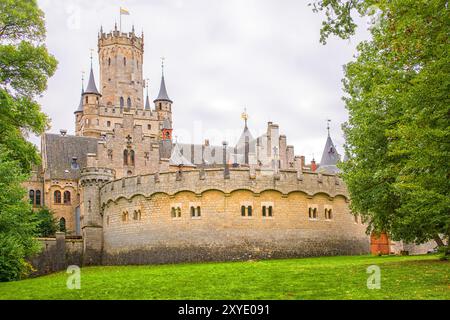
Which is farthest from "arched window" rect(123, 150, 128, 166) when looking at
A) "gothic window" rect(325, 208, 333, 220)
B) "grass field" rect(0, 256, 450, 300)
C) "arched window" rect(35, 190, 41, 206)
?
"grass field" rect(0, 256, 450, 300)

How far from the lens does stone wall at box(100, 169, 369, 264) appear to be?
43.7 meters

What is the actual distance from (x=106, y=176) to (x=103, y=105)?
36114mm

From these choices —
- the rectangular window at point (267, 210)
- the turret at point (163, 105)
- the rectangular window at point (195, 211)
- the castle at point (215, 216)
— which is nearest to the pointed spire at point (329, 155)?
the castle at point (215, 216)

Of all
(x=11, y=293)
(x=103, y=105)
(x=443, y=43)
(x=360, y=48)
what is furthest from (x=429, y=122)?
(x=103, y=105)

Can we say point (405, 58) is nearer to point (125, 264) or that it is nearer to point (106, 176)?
point (125, 264)

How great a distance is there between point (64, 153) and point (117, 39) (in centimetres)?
2762

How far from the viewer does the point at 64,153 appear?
6994 cm

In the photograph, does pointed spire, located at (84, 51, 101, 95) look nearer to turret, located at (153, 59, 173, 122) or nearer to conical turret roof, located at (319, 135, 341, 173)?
turret, located at (153, 59, 173, 122)

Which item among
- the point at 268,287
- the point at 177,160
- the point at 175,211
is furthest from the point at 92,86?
the point at 268,287

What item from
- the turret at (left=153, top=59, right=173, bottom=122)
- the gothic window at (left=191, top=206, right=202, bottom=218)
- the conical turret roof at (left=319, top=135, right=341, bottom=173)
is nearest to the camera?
the gothic window at (left=191, top=206, right=202, bottom=218)

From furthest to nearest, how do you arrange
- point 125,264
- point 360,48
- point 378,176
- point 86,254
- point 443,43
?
point 86,254
point 125,264
point 360,48
point 378,176
point 443,43

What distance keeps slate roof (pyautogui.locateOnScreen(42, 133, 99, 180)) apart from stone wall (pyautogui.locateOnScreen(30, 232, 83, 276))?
54.8ft

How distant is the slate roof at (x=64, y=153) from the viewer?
67.9 meters

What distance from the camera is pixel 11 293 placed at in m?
21.2
